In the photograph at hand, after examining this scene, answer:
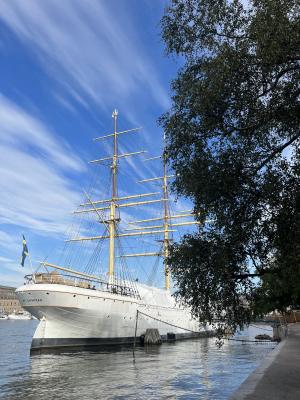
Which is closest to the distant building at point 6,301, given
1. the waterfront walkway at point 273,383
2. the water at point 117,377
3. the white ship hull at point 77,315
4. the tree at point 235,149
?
the white ship hull at point 77,315

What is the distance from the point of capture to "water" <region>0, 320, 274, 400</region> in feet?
56.2

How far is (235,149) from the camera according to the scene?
917 cm

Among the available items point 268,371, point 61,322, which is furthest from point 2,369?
point 268,371

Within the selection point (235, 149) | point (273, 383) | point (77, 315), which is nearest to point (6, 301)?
point (77, 315)

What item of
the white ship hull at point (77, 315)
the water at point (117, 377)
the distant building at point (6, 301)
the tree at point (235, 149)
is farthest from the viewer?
the distant building at point (6, 301)

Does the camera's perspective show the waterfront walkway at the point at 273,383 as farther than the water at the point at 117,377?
No

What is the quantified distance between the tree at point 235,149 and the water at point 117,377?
8.14 m

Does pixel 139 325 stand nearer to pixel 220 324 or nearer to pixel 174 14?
pixel 220 324

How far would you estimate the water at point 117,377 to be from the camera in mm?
17125

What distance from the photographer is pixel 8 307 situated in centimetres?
19538

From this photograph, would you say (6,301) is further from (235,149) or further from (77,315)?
(235,149)

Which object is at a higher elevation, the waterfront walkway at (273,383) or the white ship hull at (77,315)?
the white ship hull at (77,315)

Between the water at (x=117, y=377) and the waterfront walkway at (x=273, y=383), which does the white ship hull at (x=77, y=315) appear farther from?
the waterfront walkway at (x=273, y=383)

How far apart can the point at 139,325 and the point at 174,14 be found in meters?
40.6
